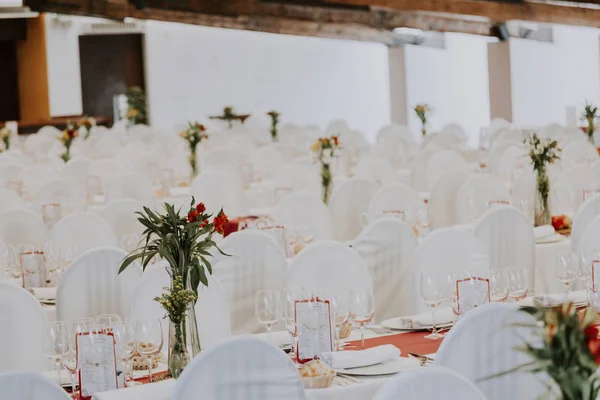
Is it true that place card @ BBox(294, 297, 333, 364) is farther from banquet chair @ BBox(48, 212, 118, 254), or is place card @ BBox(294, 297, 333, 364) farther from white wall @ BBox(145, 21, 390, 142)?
white wall @ BBox(145, 21, 390, 142)

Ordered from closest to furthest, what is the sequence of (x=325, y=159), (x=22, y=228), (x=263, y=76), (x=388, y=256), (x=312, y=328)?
(x=312, y=328), (x=388, y=256), (x=22, y=228), (x=325, y=159), (x=263, y=76)

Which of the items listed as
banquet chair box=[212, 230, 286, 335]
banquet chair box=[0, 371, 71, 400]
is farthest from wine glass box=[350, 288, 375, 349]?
banquet chair box=[212, 230, 286, 335]

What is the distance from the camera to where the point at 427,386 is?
2.64 meters

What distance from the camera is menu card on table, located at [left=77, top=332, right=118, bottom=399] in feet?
11.6

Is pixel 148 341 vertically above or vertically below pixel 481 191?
Answer: below

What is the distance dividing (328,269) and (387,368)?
136 centimetres

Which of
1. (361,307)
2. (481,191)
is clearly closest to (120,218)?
(481,191)

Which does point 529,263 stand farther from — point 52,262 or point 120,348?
point 120,348

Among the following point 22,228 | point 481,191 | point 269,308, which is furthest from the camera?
point 481,191

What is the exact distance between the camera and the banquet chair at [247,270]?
542 cm

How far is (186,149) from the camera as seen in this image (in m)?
12.4

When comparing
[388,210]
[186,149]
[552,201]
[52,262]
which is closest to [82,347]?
[52,262]

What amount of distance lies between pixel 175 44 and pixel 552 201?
15549mm

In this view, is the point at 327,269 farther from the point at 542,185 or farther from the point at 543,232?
the point at 542,185
